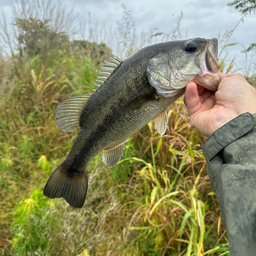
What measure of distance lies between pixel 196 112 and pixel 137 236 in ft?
5.43

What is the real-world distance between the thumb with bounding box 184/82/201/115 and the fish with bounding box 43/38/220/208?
4 centimetres

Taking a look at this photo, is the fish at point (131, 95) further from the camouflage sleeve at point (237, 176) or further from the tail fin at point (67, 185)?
the camouflage sleeve at point (237, 176)

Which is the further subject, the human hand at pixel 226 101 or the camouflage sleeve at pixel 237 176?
the human hand at pixel 226 101

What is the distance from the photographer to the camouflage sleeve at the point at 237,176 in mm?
904

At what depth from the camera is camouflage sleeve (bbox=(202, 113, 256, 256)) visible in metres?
0.90

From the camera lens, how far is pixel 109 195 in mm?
2793

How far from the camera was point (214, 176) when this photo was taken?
1.19 meters

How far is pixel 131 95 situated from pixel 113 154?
44 cm

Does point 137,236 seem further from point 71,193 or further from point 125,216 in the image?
point 71,193

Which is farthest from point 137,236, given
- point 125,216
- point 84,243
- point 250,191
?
point 250,191

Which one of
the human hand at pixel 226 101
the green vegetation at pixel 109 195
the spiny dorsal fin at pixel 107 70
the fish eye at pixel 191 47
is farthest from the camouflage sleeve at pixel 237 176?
the green vegetation at pixel 109 195

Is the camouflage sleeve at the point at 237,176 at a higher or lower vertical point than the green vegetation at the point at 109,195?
higher

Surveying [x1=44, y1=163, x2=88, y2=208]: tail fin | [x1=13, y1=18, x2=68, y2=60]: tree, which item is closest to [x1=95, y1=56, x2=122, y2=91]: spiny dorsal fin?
[x1=44, y1=163, x2=88, y2=208]: tail fin

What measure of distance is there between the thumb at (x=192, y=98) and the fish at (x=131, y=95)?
0.13 ft
